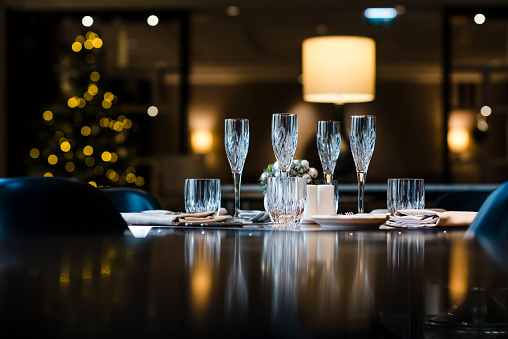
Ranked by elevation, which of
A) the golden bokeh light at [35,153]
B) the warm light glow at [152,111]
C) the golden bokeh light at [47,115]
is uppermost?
the warm light glow at [152,111]

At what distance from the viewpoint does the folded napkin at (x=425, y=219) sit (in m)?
1.36

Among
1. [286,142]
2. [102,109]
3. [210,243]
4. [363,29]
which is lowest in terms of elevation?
[210,243]

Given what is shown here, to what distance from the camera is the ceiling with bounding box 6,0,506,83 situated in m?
6.92

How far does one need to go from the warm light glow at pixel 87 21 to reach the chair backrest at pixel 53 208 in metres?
6.13

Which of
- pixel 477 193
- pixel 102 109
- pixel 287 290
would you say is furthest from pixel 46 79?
pixel 287 290

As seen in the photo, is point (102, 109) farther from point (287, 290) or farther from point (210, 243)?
point (287, 290)

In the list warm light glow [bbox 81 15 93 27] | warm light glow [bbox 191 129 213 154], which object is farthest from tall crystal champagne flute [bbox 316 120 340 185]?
warm light glow [bbox 191 129 213 154]

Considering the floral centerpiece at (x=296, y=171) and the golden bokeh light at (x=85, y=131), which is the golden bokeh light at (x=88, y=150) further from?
the floral centerpiece at (x=296, y=171)

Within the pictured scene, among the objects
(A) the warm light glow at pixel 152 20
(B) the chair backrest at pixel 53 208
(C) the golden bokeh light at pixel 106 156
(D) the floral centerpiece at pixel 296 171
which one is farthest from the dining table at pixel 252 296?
(A) the warm light glow at pixel 152 20

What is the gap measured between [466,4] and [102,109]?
3.78m

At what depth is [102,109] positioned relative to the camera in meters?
6.98

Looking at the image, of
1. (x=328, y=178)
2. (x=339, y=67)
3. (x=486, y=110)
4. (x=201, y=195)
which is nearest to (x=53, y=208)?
(x=201, y=195)

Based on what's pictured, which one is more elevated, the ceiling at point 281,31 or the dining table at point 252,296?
the ceiling at point 281,31

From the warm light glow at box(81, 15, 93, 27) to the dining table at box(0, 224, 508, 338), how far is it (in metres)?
6.78
